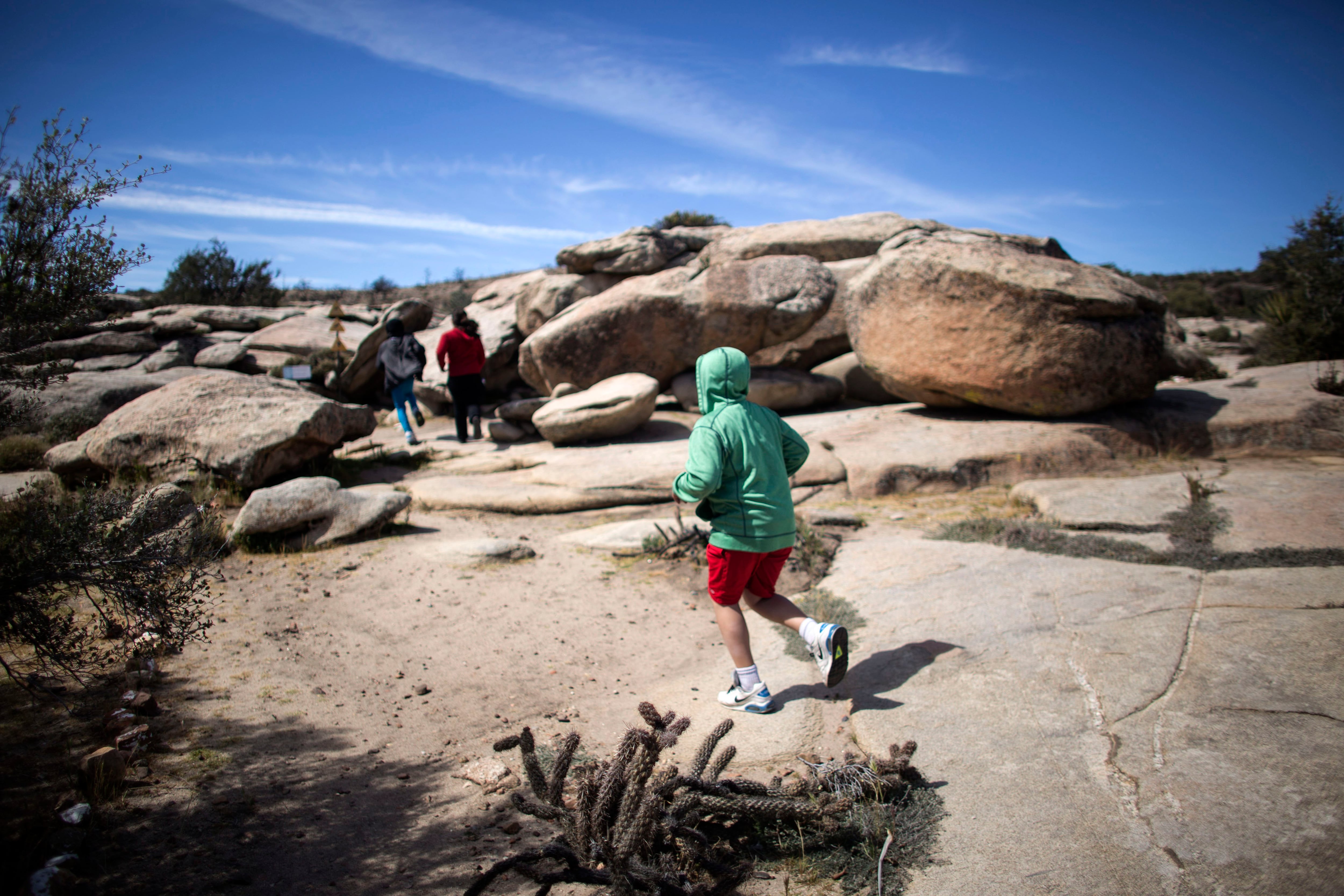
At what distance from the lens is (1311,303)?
12328 millimetres

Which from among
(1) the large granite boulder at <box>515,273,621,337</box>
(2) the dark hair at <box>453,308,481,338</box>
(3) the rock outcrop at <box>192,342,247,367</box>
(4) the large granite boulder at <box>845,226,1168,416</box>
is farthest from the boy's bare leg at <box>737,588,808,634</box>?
(3) the rock outcrop at <box>192,342,247,367</box>

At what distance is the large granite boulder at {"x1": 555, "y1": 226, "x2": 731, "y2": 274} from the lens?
14.1 m

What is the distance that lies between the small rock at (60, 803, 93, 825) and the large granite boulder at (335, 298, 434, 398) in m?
11.8

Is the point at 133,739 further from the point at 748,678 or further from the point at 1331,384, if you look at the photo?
the point at 1331,384

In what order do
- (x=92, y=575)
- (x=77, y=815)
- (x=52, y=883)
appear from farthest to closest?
1. (x=92, y=575)
2. (x=77, y=815)
3. (x=52, y=883)

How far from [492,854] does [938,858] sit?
61.4 inches

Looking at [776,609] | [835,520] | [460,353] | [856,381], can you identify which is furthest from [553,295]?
[776,609]

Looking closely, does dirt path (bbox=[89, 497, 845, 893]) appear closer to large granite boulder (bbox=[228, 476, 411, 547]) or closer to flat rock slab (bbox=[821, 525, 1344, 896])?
large granite boulder (bbox=[228, 476, 411, 547])

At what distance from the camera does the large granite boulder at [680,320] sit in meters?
11.1

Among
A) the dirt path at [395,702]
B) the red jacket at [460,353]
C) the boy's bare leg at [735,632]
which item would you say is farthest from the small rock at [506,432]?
the boy's bare leg at [735,632]

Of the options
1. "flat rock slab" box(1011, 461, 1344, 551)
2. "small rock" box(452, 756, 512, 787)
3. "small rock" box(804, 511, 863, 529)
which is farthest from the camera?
"small rock" box(804, 511, 863, 529)

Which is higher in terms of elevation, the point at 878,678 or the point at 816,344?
the point at 816,344

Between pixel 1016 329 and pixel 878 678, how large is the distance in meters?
5.64

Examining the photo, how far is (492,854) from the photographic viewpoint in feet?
8.35
